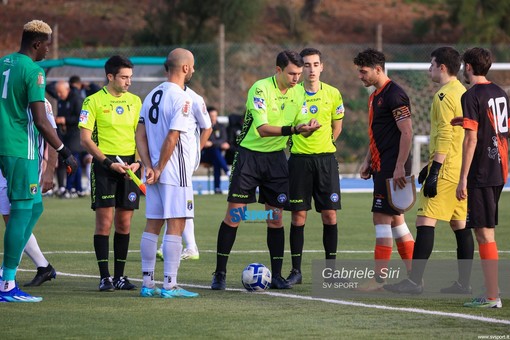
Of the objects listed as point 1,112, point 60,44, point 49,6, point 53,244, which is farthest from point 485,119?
point 49,6

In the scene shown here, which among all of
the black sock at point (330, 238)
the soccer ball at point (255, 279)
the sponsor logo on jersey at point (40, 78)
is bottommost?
the soccer ball at point (255, 279)

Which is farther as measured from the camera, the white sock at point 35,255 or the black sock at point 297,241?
the black sock at point 297,241

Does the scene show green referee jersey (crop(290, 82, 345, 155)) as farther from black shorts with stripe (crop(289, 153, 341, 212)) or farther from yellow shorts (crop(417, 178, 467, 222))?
yellow shorts (crop(417, 178, 467, 222))

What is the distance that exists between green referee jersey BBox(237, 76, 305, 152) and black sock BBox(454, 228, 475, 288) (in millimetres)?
1880

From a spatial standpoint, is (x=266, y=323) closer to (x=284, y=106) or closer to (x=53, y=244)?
(x=284, y=106)

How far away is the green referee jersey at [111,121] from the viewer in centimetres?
1008

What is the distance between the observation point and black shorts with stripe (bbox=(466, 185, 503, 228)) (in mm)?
8625

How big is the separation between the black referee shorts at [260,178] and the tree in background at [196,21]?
2661 cm

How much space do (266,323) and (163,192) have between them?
5.87 ft

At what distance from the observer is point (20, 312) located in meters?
8.45

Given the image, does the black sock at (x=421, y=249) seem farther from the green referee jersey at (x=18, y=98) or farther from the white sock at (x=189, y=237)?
the white sock at (x=189, y=237)

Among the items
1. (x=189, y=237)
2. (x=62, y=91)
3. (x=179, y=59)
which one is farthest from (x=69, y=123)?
(x=179, y=59)

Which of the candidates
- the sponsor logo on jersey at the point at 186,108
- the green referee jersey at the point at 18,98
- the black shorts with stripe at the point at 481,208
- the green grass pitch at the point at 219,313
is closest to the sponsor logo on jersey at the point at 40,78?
the green referee jersey at the point at 18,98

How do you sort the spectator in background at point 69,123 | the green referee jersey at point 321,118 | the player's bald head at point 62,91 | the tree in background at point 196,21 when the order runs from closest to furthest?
1. the green referee jersey at point 321,118
2. the spectator in background at point 69,123
3. the player's bald head at point 62,91
4. the tree in background at point 196,21
